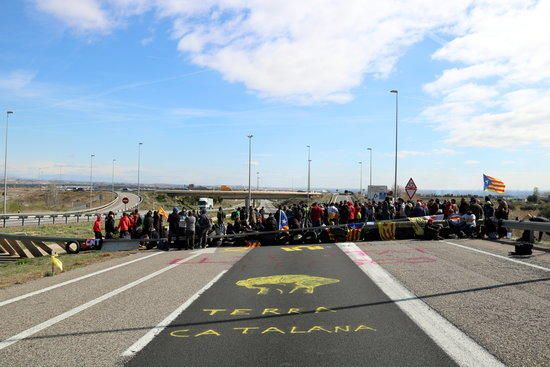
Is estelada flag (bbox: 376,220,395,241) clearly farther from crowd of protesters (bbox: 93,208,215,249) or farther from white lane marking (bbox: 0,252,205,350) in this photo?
white lane marking (bbox: 0,252,205,350)

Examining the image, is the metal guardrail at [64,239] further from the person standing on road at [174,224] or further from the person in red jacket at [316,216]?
the person in red jacket at [316,216]

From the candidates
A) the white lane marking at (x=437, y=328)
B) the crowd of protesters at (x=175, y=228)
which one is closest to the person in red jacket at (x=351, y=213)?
the crowd of protesters at (x=175, y=228)

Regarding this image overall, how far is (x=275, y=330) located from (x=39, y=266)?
13.1 meters

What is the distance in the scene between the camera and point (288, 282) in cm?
1057

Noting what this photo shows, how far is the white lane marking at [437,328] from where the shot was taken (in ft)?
17.6

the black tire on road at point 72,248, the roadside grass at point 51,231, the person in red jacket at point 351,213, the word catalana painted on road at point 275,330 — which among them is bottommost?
the roadside grass at point 51,231

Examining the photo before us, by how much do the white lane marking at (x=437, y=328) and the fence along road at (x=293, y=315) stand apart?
0.02 m

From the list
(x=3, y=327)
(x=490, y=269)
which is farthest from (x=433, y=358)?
(x=490, y=269)

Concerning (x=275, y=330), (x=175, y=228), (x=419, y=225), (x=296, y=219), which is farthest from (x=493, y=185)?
(x=275, y=330)

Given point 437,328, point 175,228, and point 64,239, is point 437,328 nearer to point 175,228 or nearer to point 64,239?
point 175,228

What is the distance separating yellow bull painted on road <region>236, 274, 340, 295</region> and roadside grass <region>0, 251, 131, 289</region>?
6146 millimetres

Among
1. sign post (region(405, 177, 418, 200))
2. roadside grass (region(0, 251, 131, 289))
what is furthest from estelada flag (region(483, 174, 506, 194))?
roadside grass (region(0, 251, 131, 289))

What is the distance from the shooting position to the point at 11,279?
13.6 m

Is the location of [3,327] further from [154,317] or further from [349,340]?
[349,340]
